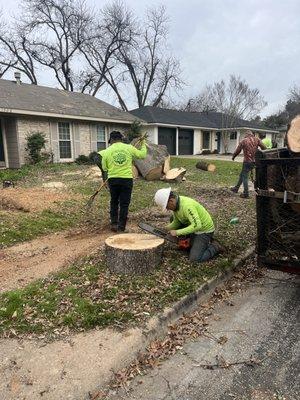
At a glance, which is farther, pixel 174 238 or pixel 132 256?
pixel 174 238

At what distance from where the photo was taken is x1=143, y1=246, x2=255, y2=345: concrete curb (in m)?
3.62

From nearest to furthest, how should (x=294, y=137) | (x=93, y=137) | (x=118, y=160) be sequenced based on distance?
(x=294, y=137) → (x=118, y=160) → (x=93, y=137)

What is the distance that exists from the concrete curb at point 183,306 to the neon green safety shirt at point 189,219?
2.17ft

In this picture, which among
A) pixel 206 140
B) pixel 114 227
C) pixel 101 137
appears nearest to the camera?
pixel 114 227

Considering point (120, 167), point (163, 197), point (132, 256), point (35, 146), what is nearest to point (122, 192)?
point (120, 167)

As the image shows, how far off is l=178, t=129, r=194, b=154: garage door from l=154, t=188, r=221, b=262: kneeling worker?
26.3m

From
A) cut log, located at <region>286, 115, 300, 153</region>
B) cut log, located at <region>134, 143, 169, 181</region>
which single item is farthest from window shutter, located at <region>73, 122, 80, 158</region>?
cut log, located at <region>286, 115, 300, 153</region>

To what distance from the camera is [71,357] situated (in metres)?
3.21

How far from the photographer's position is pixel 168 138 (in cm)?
3006

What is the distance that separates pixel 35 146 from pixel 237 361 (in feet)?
48.7

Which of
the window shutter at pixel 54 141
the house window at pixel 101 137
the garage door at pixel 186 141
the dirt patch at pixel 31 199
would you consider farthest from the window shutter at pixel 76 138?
the garage door at pixel 186 141

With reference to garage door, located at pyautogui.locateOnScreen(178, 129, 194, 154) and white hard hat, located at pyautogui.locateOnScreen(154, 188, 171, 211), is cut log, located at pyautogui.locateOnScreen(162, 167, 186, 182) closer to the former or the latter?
white hard hat, located at pyautogui.locateOnScreen(154, 188, 171, 211)

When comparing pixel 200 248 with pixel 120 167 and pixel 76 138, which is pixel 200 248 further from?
pixel 76 138

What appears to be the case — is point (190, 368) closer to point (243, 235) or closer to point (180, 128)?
point (243, 235)
